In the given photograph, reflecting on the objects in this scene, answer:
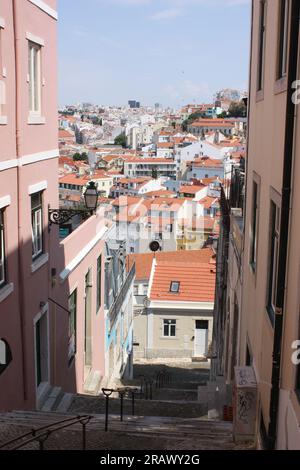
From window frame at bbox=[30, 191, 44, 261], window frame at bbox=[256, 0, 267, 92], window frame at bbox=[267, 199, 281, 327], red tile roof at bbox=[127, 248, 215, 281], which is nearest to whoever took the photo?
window frame at bbox=[267, 199, 281, 327]

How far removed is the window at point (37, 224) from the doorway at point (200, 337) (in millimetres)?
25025

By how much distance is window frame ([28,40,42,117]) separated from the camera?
34.3ft

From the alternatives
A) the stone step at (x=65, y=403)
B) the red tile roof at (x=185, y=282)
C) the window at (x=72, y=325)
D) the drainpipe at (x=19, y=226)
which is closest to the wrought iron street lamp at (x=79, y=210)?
the drainpipe at (x=19, y=226)

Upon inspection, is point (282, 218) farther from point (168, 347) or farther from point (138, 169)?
point (138, 169)

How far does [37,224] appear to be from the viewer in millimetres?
11133

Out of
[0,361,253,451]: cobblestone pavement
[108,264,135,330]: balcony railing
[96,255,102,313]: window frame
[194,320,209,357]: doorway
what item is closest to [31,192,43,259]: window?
[0,361,253,451]: cobblestone pavement

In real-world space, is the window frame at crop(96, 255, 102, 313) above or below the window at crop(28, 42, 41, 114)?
below

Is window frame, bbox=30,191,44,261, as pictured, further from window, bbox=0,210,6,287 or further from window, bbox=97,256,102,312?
window, bbox=97,256,102,312

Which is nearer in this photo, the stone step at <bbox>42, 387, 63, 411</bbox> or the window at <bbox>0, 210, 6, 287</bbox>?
the window at <bbox>0, 210, 6, 287</bbox>

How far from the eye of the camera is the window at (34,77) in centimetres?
1048

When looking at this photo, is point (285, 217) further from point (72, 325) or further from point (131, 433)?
point (72, 325)

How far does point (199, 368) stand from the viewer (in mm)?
34062

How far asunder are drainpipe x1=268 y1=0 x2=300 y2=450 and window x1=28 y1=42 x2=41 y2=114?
6116mm
